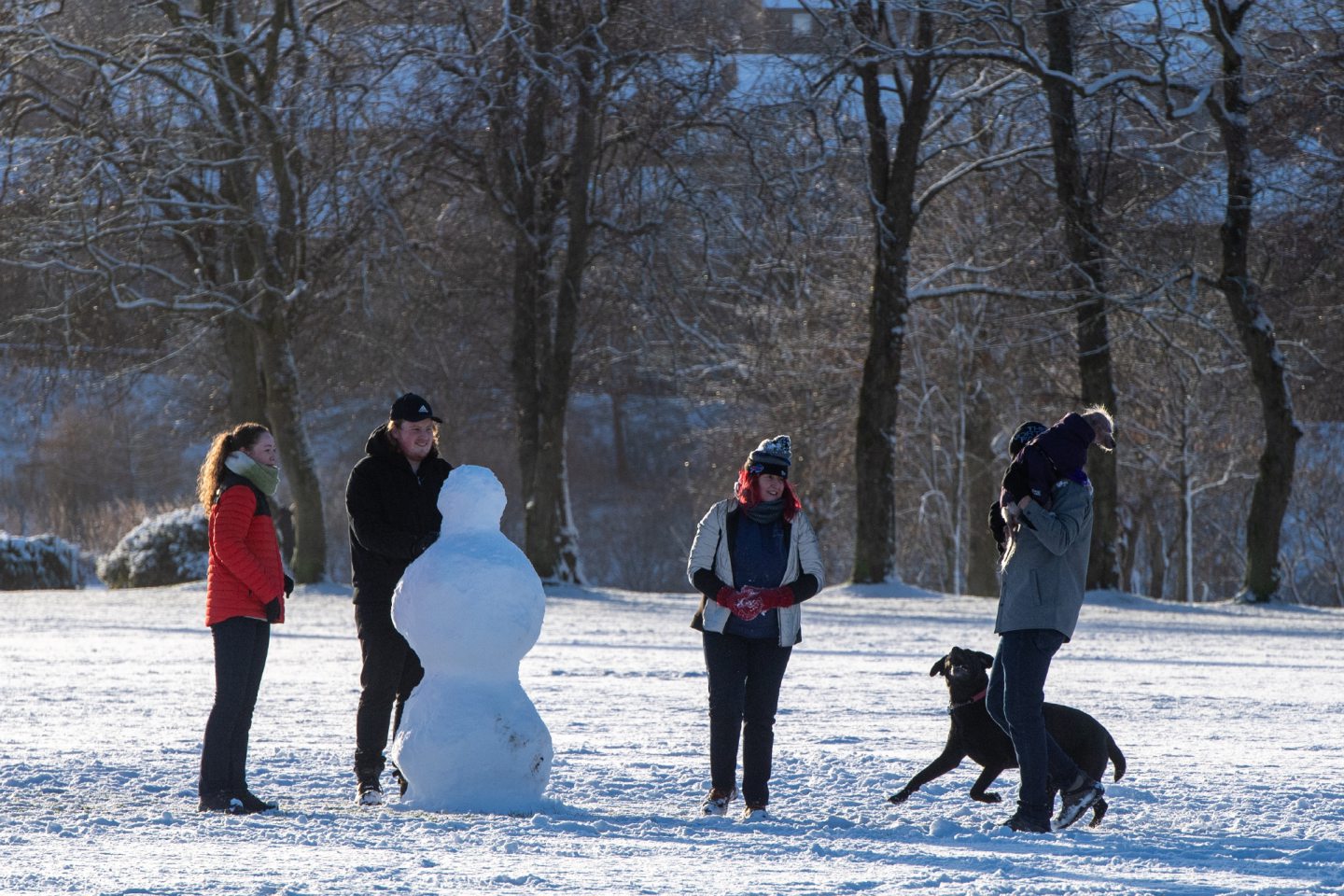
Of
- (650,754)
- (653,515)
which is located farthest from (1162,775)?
(653,515)

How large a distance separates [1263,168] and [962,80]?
7.34 meters

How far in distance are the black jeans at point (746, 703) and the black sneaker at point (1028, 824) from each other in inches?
38.7

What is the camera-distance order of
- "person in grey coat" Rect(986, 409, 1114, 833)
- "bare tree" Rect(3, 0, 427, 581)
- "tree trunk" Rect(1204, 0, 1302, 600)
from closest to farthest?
"person in grey coat" Rect(986, 409, 1114, 833), "bare tree" Rect(3, 0, 427, 581), "tree trunk" Rect(1204, 0, 1302, 600)

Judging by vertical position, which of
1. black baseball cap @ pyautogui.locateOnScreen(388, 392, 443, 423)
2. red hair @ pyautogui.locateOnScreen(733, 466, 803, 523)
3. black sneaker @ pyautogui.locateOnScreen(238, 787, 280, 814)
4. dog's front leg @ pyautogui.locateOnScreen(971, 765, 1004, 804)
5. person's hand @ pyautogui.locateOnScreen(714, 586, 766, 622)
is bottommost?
black sneaker @ pyautogui.locateOnScreen(238, 787, 280, 814)

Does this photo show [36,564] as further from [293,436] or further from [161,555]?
[293,436]

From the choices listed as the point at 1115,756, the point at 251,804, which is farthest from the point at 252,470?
the point at 1115,756

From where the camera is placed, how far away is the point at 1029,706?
6.41 metres

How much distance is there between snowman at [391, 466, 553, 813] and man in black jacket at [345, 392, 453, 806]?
23cm

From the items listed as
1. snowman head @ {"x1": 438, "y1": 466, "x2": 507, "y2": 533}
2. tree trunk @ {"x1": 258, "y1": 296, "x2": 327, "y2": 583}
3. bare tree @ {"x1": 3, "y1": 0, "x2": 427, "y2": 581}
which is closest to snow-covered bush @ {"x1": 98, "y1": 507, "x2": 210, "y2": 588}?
tree trunk @ {"x1": 258, "y1": 296, "x2": 327, "y2": 583}

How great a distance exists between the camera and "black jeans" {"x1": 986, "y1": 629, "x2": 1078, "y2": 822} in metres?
6.41

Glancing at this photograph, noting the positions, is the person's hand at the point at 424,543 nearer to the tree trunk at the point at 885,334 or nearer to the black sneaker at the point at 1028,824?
the black sneaker at the point at 1028,824

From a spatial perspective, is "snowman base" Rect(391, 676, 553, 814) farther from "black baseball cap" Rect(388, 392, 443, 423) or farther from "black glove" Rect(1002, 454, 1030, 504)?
"black glove" Rect(1002, 454, 1030, 504)

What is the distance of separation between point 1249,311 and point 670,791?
54.3 feet

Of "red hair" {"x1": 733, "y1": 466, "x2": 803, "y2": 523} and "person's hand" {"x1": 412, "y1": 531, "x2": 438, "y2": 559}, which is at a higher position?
"red hair" {"x1": 733, "y1": 466, "x2": 803, "y2": 523}
